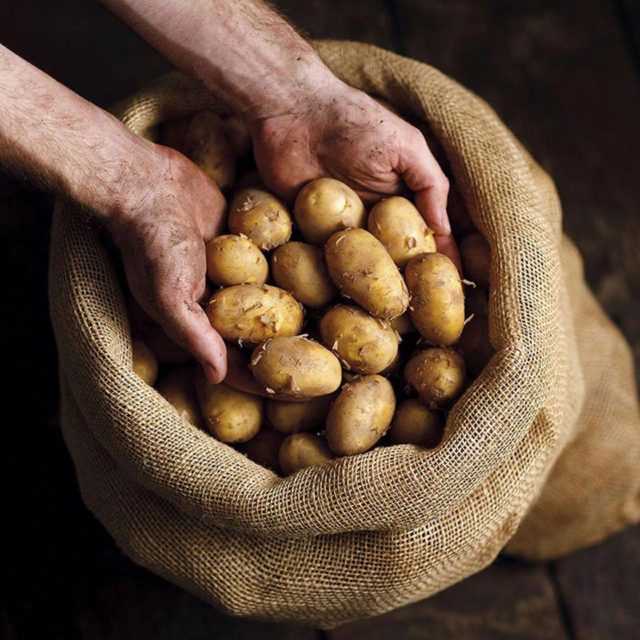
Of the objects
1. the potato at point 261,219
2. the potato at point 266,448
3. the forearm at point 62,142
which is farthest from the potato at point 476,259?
the forearm at point 62,142

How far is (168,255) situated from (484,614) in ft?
3.43

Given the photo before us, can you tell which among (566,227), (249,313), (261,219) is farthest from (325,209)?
(566,227)

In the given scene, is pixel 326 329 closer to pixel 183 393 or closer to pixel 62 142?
pixel 183 393

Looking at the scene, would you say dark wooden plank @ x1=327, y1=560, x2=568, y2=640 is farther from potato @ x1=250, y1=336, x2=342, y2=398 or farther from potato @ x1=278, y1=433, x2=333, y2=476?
potato @ x1=250, y1=336, x2=342, y2=398

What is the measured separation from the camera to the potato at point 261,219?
110 cm

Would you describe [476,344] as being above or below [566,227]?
above

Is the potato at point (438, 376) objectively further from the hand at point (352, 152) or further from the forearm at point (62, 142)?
the forearm at point (62, 142)

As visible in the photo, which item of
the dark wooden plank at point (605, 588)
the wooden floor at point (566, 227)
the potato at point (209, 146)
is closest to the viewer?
the potato at point (209, 146)

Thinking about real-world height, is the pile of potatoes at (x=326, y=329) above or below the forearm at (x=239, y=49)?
below

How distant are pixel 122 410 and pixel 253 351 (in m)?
0.20

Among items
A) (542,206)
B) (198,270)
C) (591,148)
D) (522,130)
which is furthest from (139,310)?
(591,148)

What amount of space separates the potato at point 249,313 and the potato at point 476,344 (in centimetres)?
27

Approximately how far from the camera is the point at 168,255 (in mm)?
997

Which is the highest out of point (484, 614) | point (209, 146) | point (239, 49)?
point (239, 49)
